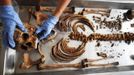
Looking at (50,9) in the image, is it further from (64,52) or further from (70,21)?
(64,52)

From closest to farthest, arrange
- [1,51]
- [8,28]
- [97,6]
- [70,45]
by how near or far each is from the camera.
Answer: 1. [8,28]
2. [1,51]
3. [70,45]
4. [97,6]

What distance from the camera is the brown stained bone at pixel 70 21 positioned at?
133 centimetres

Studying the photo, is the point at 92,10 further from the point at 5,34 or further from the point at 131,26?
the point at 5,34

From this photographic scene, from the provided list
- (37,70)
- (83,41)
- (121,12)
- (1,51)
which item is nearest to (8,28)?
(1,51)

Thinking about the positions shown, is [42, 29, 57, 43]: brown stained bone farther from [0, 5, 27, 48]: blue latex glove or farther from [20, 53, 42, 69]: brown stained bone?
[0, 5, 27, 48]: blue latex glove

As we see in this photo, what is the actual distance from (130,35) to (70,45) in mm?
380

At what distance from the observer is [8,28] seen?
3.18ft

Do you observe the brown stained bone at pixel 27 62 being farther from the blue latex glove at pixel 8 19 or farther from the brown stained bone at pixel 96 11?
the brown stained bone at pixel 96 11

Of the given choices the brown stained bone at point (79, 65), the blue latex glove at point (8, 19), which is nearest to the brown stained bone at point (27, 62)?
the brown stained bone at point (79, 65)

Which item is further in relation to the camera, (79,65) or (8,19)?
(79,65)

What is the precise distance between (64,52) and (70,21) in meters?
0.19

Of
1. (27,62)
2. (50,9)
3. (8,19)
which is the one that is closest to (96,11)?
(50,9)

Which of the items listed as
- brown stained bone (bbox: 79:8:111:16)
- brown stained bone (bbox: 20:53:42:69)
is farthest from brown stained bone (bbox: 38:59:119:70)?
brown stained bone (bbox: 79:8:111:16)

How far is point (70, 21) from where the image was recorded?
4.45ft
